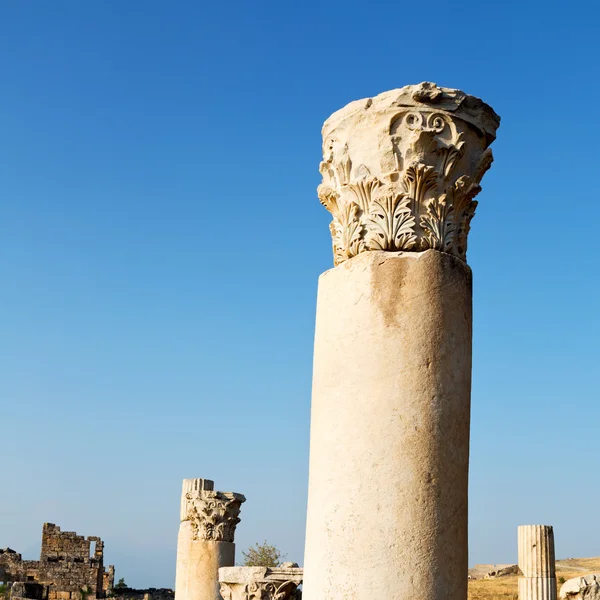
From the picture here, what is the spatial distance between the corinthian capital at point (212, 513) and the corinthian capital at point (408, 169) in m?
11.8

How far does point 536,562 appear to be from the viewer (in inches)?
603

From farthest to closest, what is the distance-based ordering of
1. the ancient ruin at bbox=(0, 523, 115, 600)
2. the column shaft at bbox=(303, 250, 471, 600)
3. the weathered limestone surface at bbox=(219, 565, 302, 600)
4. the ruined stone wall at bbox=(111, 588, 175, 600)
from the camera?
the ruined stone wall at bbox=(111, 588, 175, 600), the ancient ruin at bbox=(0, 523, 115, 600), the weathered limestone surface at bbox=(219, 565, 302, 600), the column shaft at bbox=(303, 250, 471, 600)

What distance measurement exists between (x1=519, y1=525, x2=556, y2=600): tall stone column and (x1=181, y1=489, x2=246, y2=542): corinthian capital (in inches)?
194

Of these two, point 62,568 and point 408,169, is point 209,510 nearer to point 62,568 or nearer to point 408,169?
point 408,169

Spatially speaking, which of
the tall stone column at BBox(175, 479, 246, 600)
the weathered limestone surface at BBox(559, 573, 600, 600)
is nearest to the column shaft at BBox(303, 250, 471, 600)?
the weathered limestone surface at BBox(559, 573, 600, 600)

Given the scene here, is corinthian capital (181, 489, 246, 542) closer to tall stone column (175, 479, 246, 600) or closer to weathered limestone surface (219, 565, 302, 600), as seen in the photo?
tall stone column (175, 479, 246, 600)

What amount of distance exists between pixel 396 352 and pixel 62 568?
3893cm

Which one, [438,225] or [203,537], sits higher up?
[438,225]

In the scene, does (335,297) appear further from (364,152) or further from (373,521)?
(373,521)

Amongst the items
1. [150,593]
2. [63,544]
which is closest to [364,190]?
[63,544]

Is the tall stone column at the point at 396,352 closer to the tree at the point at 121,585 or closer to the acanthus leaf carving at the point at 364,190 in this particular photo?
the acanthus leaf carving at the point at 364,190

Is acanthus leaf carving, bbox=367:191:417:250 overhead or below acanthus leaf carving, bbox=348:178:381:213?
below

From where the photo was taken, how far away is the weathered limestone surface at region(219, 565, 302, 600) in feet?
36.9

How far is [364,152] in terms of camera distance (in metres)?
4.71
